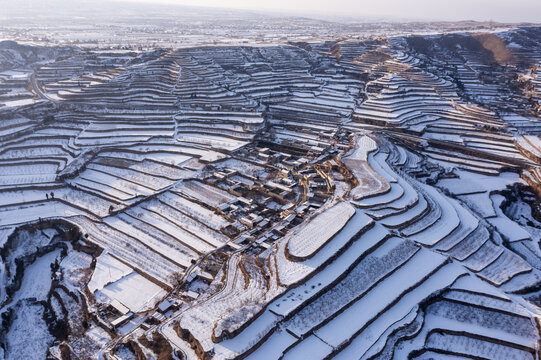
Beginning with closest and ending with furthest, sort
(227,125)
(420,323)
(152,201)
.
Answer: (420,323)
(152,201)
(227,125)

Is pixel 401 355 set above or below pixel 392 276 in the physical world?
below

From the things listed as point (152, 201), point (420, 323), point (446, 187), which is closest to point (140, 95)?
point (152, 201)

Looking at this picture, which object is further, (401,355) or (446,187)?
(446,187)

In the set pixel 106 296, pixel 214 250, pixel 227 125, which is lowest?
pixel 106 296

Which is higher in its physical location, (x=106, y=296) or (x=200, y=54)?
(x=200, y=54)

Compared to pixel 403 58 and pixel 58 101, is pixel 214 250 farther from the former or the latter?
pixel 403 58

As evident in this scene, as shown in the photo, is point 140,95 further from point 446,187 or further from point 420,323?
point 420,323

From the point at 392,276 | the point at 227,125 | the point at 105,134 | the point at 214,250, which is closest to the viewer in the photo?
the point at 392,276

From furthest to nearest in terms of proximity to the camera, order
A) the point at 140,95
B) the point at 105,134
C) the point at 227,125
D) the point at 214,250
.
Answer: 1. the point at 140,95
2. the point at 227,125
3. the point at 105,134
4. the point at 214,250

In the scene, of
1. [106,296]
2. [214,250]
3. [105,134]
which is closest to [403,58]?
[105,134]
